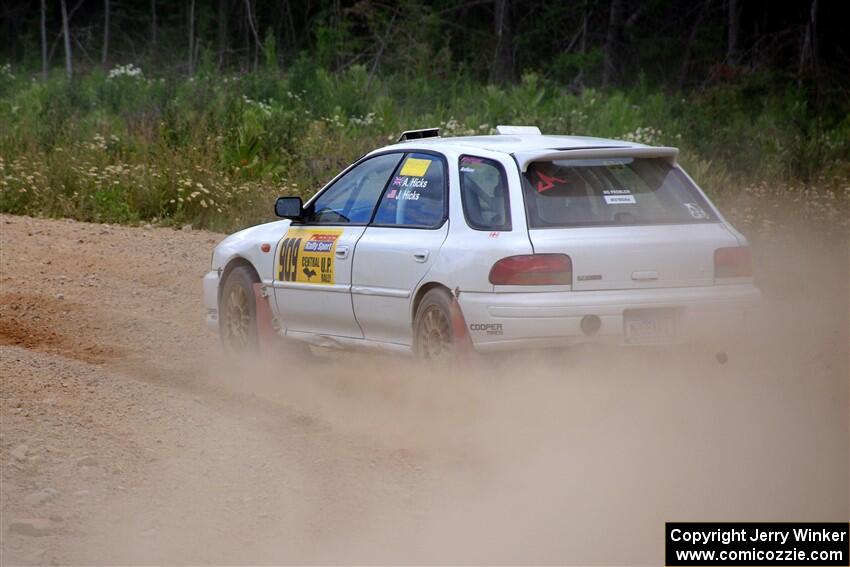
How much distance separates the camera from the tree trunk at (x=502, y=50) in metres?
35.5

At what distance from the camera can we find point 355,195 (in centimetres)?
901

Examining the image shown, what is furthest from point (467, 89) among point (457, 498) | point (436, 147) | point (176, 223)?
point (457, 498)

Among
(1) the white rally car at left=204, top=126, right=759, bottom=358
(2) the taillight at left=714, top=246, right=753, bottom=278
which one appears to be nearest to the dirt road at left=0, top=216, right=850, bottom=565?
(1) the white rally car at left=204, top=126, right=759, bottom=358

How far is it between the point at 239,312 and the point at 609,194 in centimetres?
313

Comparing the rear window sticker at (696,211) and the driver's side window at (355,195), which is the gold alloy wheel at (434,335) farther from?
the rear window sticker at (696,211)

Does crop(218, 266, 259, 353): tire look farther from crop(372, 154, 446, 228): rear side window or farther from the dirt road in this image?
crop(372, 154, 446, 228): rear side window

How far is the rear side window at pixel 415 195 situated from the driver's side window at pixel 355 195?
0.13m

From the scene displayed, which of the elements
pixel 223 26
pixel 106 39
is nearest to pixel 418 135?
pixel 223 26

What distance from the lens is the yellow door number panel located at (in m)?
8.88

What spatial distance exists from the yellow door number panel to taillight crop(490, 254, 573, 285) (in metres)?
1.75

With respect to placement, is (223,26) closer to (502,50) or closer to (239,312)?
(502,50)

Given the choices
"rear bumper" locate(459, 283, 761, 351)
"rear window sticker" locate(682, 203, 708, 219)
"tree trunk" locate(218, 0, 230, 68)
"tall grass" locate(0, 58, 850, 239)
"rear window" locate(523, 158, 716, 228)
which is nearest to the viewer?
"rear bumper" locate(459, 283, 761, 351)

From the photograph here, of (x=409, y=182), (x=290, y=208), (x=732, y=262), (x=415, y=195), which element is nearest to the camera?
(x=732, y=262)

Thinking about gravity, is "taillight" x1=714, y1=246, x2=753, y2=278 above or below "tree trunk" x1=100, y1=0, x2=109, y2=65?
below
